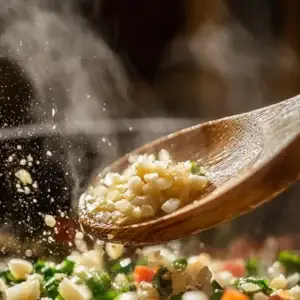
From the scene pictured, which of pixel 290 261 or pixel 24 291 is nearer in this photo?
pixel 24 291

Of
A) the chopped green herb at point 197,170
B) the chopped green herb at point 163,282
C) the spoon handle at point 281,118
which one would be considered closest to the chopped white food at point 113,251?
the chopped green herb at point 163,282

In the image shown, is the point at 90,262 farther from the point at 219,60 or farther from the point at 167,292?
the point at 219,60

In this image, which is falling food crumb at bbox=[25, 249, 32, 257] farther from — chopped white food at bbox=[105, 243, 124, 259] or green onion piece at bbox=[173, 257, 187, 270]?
green onion piece at bbox=[173, 257, 187, 270]

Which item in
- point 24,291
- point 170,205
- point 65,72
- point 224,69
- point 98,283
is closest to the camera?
point 170,205

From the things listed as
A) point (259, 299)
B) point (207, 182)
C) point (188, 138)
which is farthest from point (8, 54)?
point (259, 299)

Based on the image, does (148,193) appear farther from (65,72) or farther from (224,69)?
(224,69)

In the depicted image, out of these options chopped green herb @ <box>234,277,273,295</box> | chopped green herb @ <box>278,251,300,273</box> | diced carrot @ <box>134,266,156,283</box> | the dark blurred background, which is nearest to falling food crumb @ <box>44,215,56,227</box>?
diced carrot @ <box>134,266,156,283</box>

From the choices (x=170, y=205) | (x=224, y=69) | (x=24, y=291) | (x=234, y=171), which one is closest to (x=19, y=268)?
(x=24, y=291)
